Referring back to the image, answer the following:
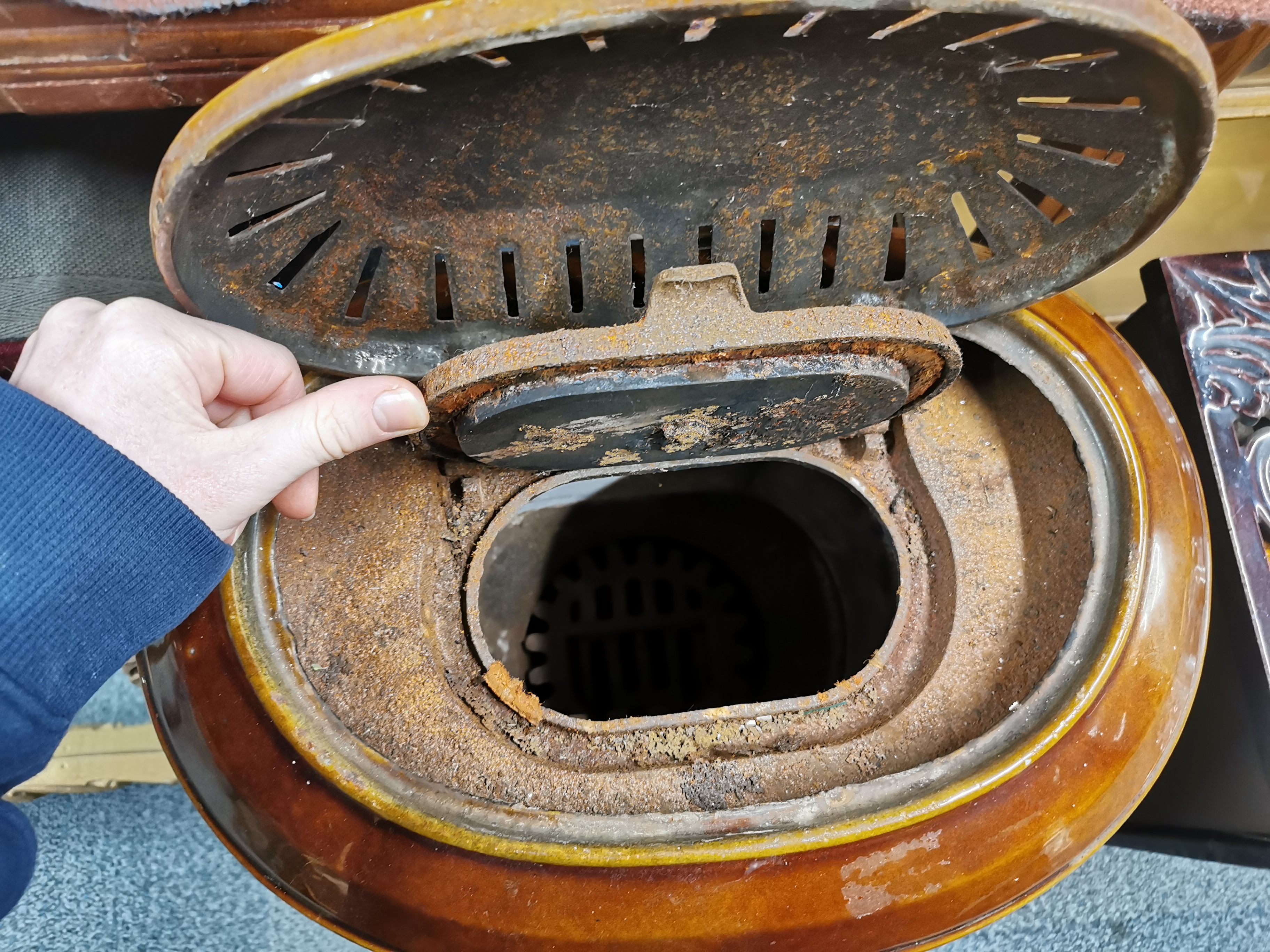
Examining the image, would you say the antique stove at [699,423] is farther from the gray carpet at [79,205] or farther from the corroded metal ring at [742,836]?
the gray carpet at [79,205]

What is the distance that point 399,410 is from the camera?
60cm

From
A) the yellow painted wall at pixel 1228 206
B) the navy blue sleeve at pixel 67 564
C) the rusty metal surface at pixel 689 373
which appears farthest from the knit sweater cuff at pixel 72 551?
the yellow painted wall at pixel 1228 206

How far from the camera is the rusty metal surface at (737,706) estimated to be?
2.05ft

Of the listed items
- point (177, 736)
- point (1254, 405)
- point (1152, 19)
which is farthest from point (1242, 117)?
point (177, 736)

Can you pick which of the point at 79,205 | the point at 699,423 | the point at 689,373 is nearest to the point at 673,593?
the point at 699,423

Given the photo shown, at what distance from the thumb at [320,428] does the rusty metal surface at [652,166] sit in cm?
12

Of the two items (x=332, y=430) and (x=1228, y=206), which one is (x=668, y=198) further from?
(x=1228, y=206)

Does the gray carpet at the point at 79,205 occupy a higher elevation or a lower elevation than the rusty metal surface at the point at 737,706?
higher

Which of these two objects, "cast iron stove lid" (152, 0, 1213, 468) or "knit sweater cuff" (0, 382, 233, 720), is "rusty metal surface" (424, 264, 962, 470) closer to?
"cast iron stove lid" (152, 0, 1213, 468)

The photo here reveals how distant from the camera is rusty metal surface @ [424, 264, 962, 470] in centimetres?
58

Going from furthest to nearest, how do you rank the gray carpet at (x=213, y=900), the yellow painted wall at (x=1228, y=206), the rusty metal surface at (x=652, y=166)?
the yellow painted wall at (x=1228, y=206)
the gray carpet at (x=213, y=900)
the rusty metal surface at (x=652, y=166)

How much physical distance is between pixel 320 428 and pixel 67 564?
0.18m

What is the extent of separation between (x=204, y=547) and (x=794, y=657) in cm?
84

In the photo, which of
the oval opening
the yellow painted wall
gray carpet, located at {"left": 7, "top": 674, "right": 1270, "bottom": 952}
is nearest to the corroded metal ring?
the oval opening
